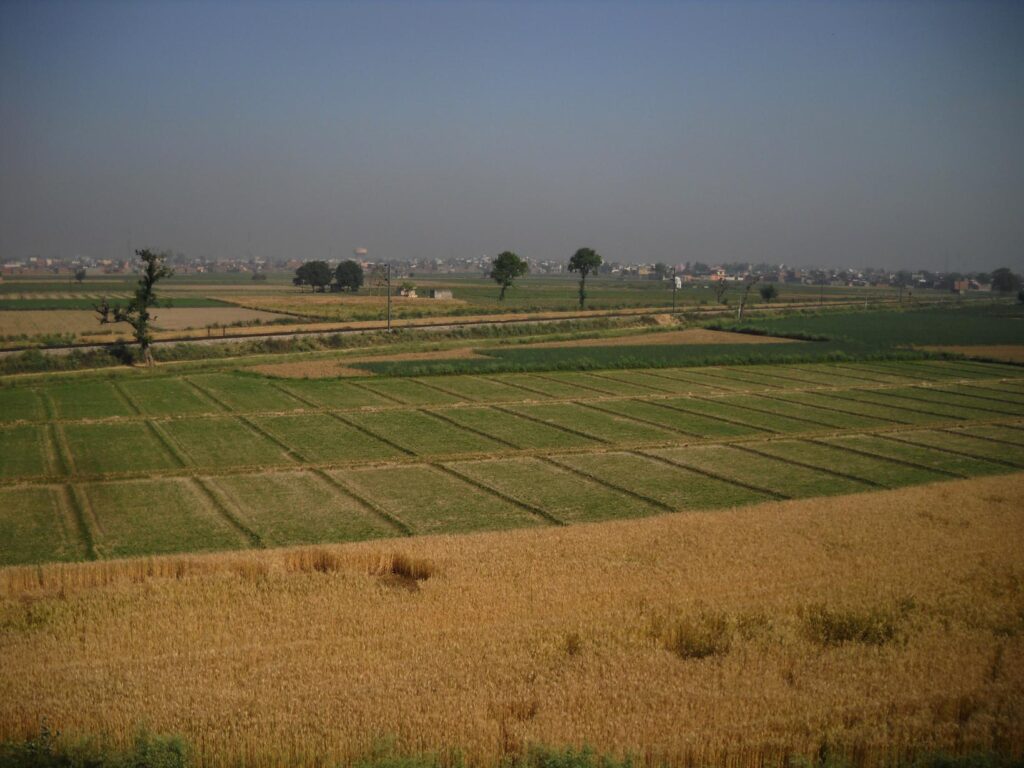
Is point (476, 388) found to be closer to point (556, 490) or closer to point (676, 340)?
point (556, 490)

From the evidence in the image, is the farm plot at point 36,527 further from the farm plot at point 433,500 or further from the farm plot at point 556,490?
the farm plot at point 556,490

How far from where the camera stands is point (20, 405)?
37.7m

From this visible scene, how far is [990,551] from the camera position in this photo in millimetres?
18125

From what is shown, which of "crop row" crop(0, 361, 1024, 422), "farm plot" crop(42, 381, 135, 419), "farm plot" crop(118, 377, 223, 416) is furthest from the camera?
"crop row" crop(0, 361, 1024, 422)

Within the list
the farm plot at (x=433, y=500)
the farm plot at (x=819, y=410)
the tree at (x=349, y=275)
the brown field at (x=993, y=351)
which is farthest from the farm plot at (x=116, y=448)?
the tree at (x=349, y=275)

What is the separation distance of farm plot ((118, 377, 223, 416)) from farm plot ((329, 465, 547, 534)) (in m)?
12.5

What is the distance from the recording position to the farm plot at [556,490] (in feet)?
79.4

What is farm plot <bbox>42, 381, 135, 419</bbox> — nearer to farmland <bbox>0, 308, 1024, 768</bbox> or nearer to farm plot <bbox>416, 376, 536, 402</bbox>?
farmland <bbox>0, 308, 1024, 768</bbox>

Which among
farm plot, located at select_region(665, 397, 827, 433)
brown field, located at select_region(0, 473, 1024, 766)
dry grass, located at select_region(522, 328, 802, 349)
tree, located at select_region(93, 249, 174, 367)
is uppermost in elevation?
tree, located at select_region(93, 249, 174, 367)

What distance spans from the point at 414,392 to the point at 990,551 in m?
29.4

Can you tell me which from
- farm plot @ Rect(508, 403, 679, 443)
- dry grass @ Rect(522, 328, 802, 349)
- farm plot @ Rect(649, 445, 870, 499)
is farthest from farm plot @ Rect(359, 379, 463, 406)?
dry grass @ Rect(522, 328, 802, 349)

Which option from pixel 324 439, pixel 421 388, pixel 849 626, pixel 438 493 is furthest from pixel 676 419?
pixel 849 626

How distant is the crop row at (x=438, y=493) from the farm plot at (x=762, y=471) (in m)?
0.04

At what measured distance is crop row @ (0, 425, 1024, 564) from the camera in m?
21.6
